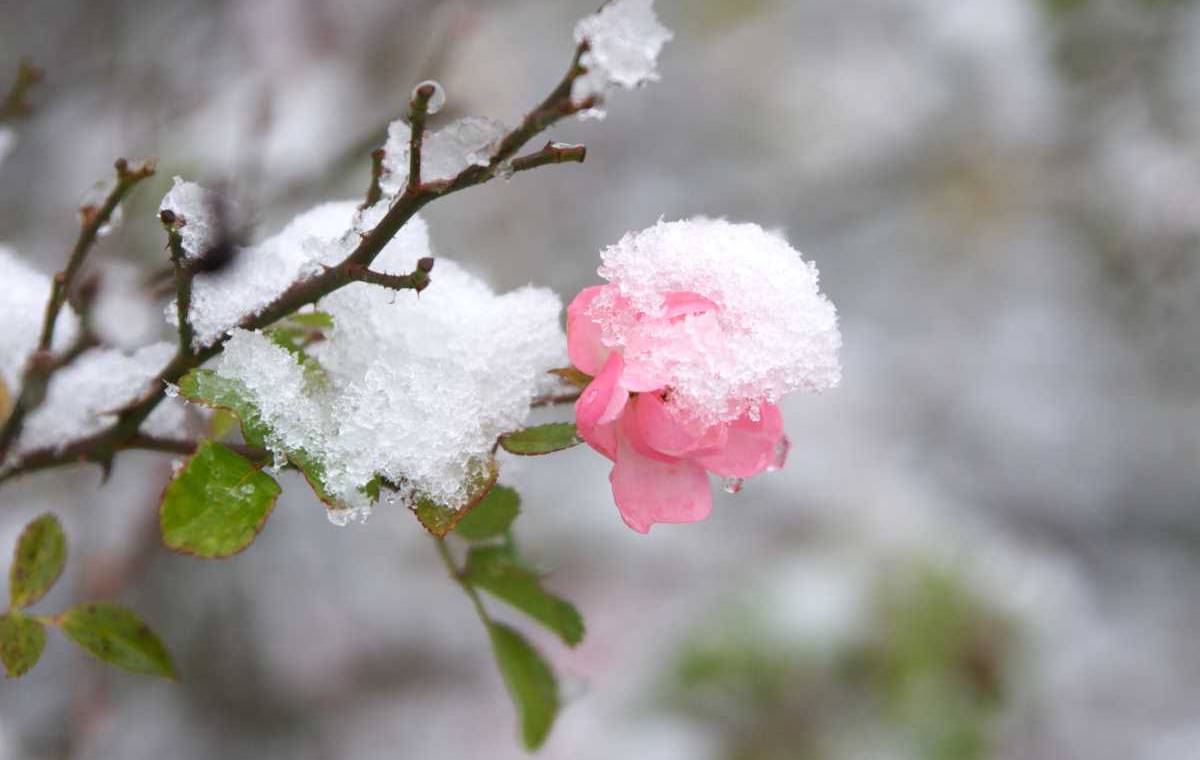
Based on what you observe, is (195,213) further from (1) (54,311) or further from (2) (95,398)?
(2) (95,398)

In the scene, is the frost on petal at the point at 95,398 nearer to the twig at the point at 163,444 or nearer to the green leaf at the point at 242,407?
the twig at the point at 163,444

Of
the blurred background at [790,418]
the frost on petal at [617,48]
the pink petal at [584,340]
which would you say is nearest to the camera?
the frost on petal at [617,48]

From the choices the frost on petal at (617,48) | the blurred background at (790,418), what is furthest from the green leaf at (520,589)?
the blurred background at (790,418)

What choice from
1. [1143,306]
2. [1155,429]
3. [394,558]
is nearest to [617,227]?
[394,558]

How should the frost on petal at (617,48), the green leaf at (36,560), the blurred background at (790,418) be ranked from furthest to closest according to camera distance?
1. the blurred background at (790,418)
2. the green leaf at (36,560)
3. the frost on petal at (617,48)

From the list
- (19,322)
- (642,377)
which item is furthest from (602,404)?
(19,322)

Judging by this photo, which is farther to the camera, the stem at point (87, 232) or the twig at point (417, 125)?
the stem at point (87, 232)

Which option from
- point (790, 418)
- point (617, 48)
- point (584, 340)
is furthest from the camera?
point (790, 418)
